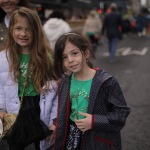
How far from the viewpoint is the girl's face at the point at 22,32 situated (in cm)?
248

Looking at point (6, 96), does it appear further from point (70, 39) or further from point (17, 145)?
point (70, 39)

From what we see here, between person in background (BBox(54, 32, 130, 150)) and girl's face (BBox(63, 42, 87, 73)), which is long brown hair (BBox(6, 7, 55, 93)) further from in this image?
girl's face (BBox(63, 42, 87, 73))

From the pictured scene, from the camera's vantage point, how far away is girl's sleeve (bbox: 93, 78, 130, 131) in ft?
6.77

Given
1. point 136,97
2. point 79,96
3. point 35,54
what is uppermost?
point 35,54

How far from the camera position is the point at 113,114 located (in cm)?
207

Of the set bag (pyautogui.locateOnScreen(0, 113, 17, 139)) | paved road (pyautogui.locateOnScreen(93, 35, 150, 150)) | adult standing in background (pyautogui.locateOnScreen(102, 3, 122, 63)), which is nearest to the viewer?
bag (pyautogui.locateOnScreen(0, 113, 17, 139))

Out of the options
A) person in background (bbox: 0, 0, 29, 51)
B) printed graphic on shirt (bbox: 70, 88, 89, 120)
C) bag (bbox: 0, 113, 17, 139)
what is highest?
person in background (bbox: 0, 0, 29, 51)

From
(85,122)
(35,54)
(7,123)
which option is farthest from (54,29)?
(85,122)

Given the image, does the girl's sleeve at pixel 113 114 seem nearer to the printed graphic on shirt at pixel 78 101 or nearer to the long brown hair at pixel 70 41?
the printed graphic on shirt at pixel 78 101

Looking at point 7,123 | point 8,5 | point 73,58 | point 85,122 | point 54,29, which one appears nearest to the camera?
point 85,122

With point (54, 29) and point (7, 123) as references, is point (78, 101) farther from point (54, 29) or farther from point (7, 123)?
point (54, 29)

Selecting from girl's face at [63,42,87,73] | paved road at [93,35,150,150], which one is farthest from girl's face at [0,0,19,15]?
paved road at [93,35,150,150]

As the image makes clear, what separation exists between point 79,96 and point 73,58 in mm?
263

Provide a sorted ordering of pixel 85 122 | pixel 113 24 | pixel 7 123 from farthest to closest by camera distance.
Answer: pixel 113 24 < pixel 7 123 < pixel 85 122
